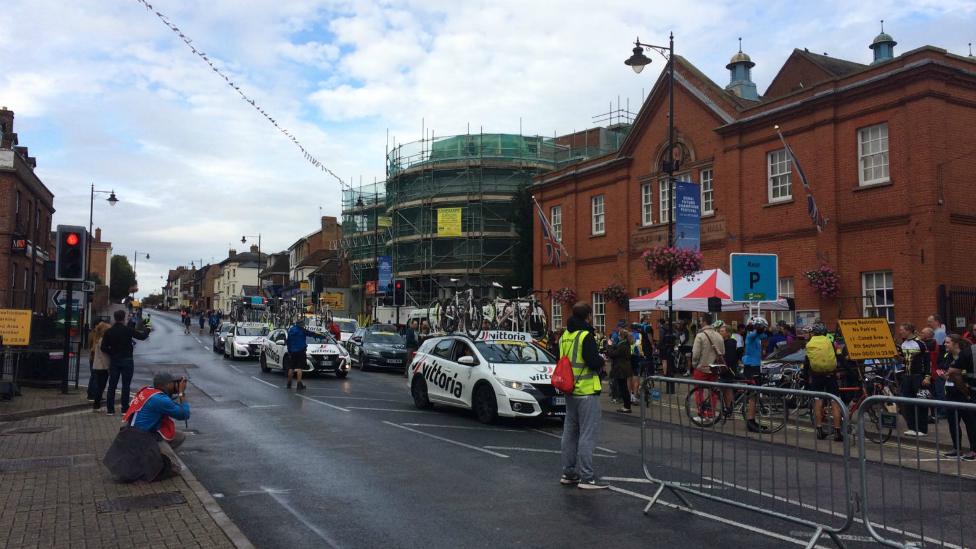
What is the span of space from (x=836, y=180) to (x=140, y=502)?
20.9 m

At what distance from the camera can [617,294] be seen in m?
30.6

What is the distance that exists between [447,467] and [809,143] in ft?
61.0

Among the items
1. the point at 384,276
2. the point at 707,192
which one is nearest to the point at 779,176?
the point at 707,192

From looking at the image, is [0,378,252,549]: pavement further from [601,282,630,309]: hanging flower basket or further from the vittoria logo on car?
[601,282,630,309]: hanging flower basket

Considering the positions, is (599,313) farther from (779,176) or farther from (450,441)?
(450,441)

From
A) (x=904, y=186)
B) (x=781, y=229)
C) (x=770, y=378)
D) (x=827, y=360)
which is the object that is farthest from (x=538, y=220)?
(x=827, y=360)

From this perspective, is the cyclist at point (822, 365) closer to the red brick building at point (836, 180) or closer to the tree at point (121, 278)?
the red brick building at point (836, 180)

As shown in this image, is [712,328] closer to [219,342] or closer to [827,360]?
[827,360]

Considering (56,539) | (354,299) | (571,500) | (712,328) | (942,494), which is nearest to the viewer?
(942,494)

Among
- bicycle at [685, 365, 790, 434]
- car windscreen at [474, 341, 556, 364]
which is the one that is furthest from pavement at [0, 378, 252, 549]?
car windscreen at [474, 341, 556, 364]

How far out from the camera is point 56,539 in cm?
583

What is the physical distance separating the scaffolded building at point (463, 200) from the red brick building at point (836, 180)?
1769 cm

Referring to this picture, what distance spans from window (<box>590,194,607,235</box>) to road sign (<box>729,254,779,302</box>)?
1479 centimetres

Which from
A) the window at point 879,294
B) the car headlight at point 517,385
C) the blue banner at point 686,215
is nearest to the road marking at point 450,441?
the car headlight at point 517,385
